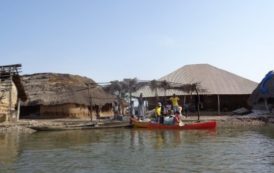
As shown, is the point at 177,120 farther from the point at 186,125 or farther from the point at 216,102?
the point at 216,102

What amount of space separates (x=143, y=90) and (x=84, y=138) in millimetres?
21234

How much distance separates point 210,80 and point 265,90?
685 centimetres

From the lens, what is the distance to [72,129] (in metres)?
31.2

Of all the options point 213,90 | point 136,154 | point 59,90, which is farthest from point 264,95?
point 136,154

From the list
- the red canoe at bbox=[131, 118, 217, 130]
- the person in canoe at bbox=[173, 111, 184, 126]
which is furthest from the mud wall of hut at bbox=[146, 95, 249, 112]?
the person in canoe at bbox=[173, 111, 184, 126]

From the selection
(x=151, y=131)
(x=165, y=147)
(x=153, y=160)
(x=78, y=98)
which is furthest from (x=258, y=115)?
(x=153, y=160)

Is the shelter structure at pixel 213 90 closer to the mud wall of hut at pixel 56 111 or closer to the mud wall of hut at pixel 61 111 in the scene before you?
the mud wall of hut at pixel 56 111

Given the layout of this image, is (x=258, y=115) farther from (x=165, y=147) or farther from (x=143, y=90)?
(x=165, y=147)

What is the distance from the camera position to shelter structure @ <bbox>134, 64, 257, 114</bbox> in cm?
4441

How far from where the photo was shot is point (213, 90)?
44125 mm

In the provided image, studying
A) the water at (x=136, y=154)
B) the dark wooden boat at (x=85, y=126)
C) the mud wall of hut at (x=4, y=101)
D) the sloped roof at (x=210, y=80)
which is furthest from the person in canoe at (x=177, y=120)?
the mud wall of hut at (x=4, y=101)

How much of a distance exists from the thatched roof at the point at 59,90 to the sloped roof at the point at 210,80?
434cm

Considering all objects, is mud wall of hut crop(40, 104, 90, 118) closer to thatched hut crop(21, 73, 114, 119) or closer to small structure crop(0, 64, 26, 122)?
thatched hut crop(21, 73, 114, 119)

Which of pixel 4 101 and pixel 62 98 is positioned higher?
pixel 62 98
